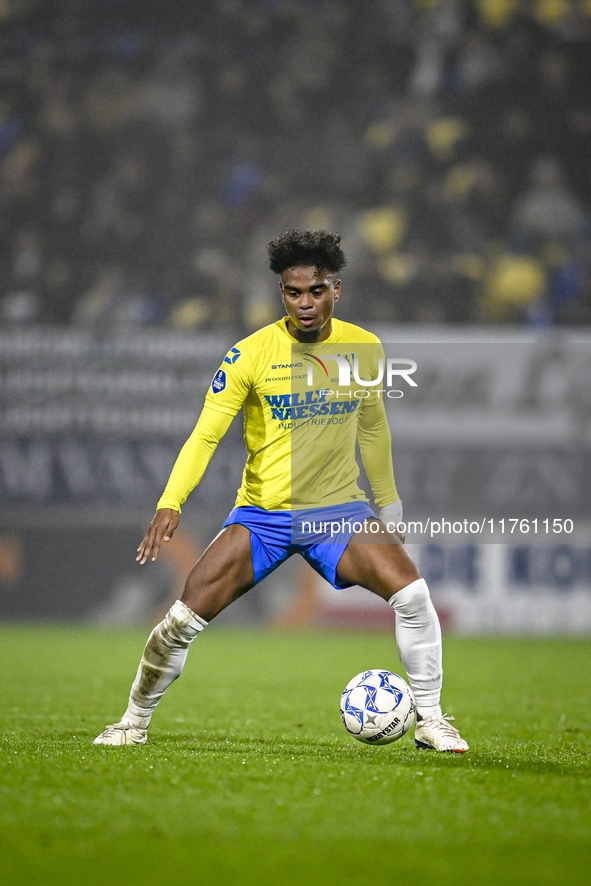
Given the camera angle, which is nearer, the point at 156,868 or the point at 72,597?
the point at 156,868

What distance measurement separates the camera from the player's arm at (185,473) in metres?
3.93

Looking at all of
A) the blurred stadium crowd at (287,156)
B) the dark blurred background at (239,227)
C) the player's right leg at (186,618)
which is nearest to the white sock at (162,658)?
the player's right leg at (186,618)

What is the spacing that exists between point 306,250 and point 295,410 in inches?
26.0

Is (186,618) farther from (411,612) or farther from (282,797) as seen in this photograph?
(282,797)

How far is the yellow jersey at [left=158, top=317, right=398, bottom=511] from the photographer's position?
164 inches

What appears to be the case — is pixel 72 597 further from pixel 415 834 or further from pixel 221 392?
pixel 415 834

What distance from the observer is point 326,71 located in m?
17.5

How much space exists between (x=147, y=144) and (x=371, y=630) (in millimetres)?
9229

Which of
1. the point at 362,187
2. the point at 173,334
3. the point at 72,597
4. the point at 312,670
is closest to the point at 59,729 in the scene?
the point at 312,670

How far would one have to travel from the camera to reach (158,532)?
392 centimetres

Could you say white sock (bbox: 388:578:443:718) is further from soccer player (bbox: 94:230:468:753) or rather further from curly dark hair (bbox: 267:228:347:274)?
curly dark hair (bbox: 267:228:347:274)

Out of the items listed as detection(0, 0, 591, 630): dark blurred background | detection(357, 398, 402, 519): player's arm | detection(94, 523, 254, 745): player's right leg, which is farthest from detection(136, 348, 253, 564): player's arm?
detection(0, 0, 591, 630): dark blurred background

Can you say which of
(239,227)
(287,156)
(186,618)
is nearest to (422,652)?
(186,618)

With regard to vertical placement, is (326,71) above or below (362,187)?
above
